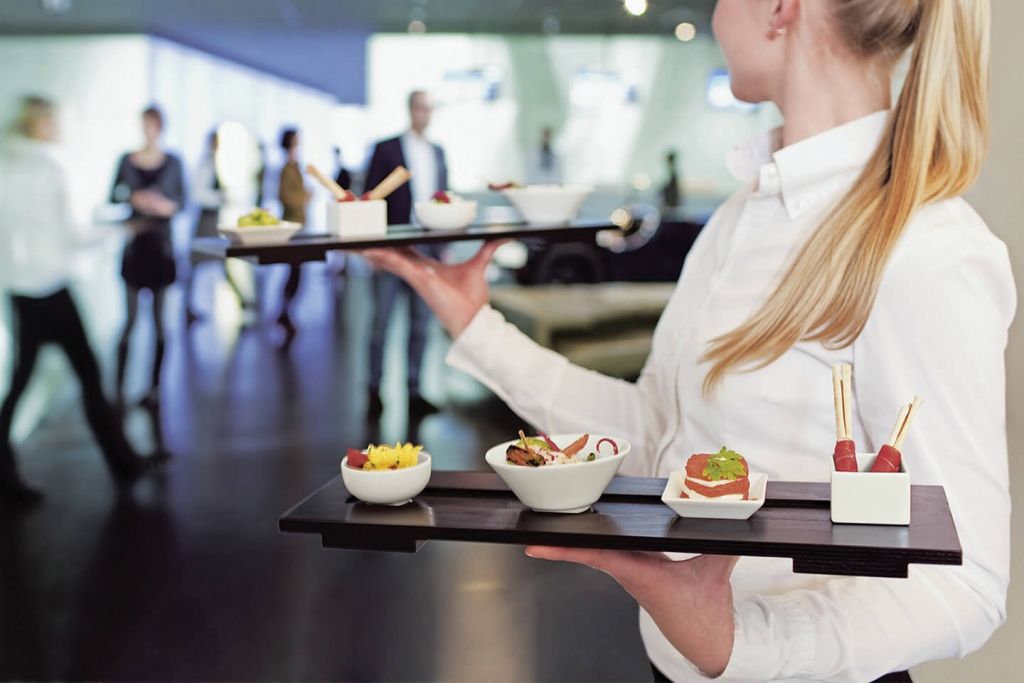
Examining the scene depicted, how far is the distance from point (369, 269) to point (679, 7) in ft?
5.48

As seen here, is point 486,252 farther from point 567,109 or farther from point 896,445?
point 567,109

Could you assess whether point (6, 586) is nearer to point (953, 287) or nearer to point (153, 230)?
point (153, 230)

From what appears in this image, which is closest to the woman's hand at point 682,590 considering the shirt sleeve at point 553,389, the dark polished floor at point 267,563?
Answer: the shirt sleeve at point 553,389

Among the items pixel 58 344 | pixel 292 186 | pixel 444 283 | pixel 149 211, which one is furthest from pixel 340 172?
pixel 444 283

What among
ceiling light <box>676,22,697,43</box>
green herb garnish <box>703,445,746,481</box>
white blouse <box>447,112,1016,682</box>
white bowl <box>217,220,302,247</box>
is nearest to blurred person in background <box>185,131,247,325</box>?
ceiling light <box>676,22,697,43</box>

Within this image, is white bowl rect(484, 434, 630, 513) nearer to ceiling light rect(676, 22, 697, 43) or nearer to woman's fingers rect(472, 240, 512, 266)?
woman's fingers rect(472, 240, 512, 266)

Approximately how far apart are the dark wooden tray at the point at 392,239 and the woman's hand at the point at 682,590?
0.81 metres

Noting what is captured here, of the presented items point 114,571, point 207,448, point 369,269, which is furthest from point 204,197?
point 114,571

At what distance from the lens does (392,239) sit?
1.69 metres

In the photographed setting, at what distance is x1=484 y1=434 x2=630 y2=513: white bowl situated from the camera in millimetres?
999

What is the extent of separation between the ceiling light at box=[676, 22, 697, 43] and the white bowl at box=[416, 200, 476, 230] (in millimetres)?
2519

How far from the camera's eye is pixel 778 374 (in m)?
1.28

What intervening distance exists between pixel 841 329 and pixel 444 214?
0.94m

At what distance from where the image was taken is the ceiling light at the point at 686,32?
13.5 ft
